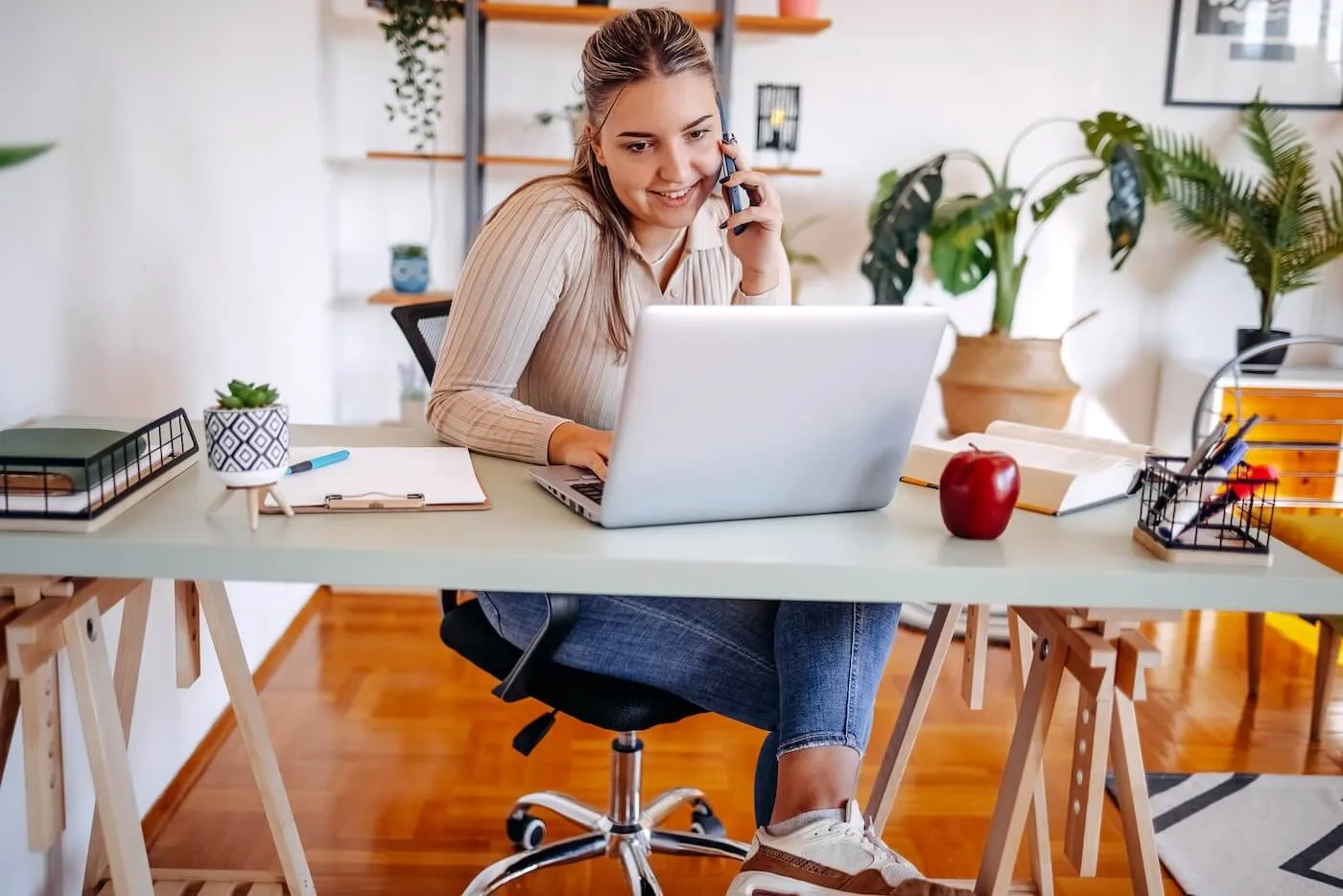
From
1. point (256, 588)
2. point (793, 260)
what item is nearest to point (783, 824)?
point (256, 588)

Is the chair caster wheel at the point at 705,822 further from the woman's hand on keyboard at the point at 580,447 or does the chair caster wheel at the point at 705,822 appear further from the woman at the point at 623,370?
the woman's hand on keyboard at the point at 580,447

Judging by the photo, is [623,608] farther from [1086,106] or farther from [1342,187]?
[1342,187]

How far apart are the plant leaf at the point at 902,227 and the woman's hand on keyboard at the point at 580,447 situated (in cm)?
205

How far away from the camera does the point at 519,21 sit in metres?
3.31

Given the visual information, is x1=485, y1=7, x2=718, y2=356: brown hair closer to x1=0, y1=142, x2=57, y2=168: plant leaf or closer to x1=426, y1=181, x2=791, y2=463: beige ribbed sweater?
x1=426, y1=181, x2=791, y2=463: beige ribbed sweater

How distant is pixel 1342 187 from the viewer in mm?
3469

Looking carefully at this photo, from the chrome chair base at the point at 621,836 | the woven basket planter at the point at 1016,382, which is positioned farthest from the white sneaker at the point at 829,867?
the woven basket planter at the point at 1016,382

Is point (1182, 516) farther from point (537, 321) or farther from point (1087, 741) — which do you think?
point (537, 321)

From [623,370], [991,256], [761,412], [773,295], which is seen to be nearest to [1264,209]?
[991,256]

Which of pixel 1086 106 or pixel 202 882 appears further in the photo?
pixel 1086 106

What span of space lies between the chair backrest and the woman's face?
0.35 meters

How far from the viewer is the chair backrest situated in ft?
5.67

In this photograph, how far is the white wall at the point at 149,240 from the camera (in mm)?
1489

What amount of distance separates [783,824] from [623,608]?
1.10 feet
